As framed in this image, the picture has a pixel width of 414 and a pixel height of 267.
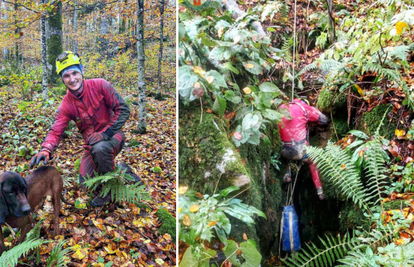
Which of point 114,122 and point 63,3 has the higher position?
point 63,3

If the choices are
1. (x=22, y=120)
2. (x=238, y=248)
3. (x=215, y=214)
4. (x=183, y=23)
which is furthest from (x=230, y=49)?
(x=22, y=120)

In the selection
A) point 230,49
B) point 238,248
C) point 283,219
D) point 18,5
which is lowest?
point 283,219

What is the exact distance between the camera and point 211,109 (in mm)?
2367

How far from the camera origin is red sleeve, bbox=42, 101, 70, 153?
2.41m

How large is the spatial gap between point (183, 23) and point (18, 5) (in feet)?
4.11

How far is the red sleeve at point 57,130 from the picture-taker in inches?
94.7

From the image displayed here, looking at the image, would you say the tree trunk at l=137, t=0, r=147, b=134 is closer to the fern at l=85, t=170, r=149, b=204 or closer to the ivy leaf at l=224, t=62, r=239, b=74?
the fern at l=85, t=170, r=149, b=204

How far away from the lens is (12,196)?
2135 mm

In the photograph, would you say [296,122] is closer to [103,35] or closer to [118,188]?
[118,188]

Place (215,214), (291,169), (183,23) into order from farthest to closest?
(291,169)
(183,23)
(215,214)

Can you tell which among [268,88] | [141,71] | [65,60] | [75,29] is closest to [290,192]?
→ [268,88]

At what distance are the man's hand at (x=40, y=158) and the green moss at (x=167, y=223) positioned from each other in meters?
0.96

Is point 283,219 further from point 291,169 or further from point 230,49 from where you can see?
point 230,49

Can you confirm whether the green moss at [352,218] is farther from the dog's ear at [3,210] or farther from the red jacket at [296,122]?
the dog's ear at [3,210]
